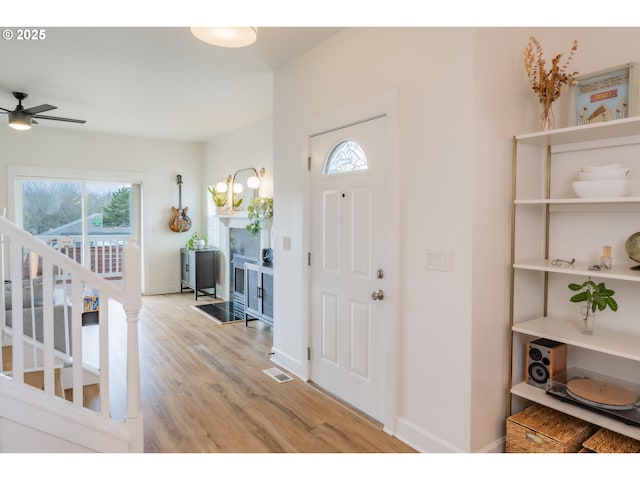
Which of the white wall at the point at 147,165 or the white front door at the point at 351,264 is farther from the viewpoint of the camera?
the white wall at the point at 147,165

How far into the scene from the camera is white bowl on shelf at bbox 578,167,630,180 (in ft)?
6.37

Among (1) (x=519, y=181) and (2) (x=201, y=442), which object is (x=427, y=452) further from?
(1) (x=519, y=181)

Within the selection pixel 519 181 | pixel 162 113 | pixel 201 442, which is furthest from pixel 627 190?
pixel 162 113

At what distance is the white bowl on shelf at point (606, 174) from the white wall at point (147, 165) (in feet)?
21.3

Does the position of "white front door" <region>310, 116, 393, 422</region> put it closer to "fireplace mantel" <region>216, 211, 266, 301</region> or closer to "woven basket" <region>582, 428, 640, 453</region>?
"woven basket" <region>582, 428, 640, 453</region>

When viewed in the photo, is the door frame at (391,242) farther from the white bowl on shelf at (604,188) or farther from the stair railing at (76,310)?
the stair railing at (76,310)

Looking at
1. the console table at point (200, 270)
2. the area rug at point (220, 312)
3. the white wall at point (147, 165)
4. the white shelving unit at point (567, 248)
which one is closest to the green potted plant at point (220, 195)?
the console table at point (200, 270)

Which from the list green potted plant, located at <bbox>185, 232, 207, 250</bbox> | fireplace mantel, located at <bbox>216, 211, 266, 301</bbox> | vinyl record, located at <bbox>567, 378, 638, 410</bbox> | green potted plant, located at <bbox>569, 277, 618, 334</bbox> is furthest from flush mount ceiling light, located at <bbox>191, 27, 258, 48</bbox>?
green potted plant, located at <bbox>185, 232, 207, 250</bbox>

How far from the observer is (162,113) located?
5250 mm

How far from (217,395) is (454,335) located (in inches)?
73.8

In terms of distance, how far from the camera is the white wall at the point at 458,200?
2072 millimetres

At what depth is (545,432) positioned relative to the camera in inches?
80.2

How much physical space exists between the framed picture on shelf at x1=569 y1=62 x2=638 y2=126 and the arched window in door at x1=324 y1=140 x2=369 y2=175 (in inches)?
48.0

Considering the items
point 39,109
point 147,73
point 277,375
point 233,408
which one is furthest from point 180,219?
point 233,408
